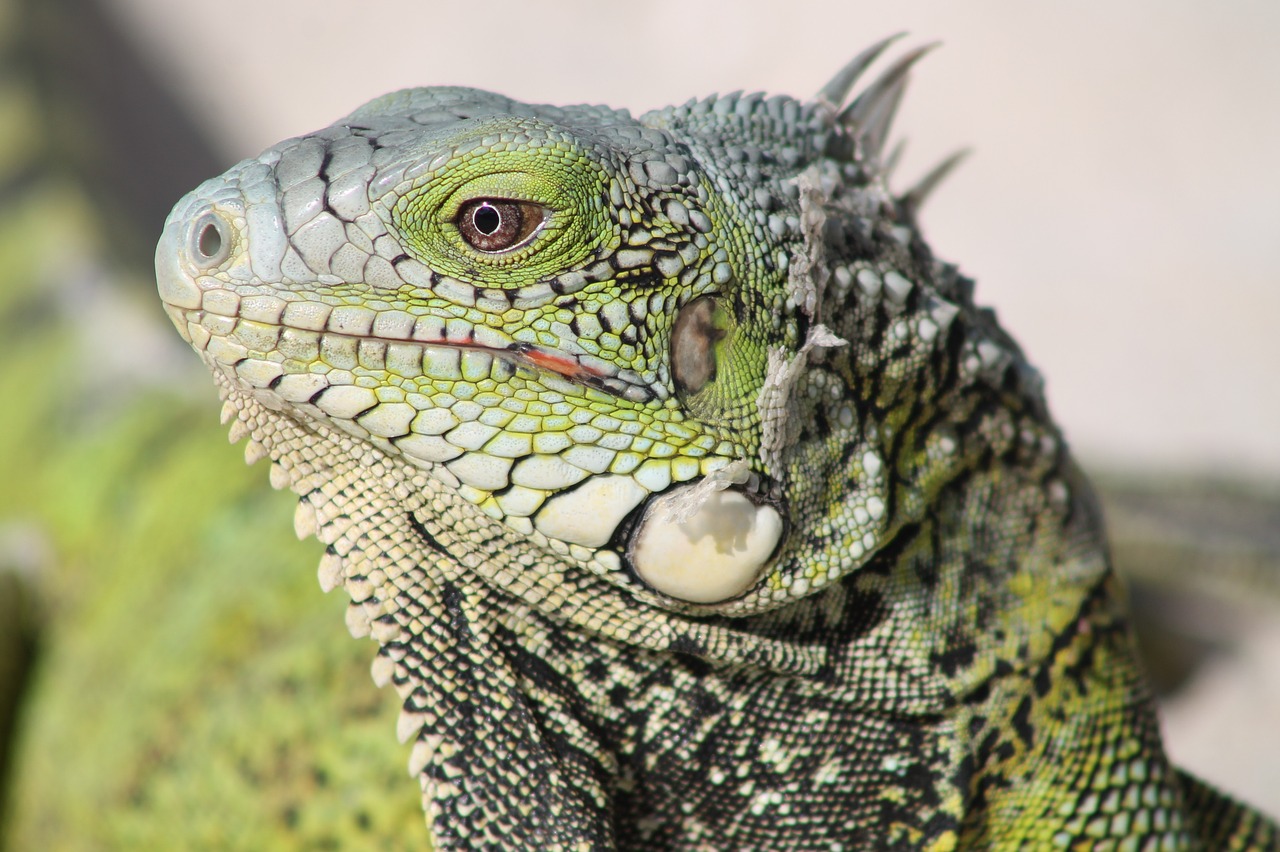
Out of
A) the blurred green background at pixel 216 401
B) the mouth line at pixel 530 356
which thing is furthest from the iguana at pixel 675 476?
the blurred green background at pixel 216 401

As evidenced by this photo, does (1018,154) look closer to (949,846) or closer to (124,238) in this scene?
(124,238)

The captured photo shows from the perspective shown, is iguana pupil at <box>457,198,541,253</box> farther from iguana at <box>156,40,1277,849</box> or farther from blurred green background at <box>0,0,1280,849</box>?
blurred green background at <box>0,0,1280,849</box>

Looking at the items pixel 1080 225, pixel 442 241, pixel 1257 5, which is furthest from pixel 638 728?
pixel 1257 5

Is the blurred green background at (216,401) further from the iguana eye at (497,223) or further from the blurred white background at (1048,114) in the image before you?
the iguana eye at (497,223)

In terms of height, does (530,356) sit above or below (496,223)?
below

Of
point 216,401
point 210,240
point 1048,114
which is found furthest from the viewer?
point 1048,114

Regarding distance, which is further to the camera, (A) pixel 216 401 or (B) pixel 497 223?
(A) pixel 216 401

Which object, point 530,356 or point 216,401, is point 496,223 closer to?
point 530,356

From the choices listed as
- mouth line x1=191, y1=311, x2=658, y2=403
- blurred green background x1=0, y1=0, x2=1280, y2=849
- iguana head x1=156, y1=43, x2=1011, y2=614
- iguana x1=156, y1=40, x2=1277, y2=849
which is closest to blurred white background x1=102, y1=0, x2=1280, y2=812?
blurred green background x1=0, y1=0, x2=1280, y2=849

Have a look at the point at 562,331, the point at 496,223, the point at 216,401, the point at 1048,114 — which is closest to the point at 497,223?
the point at 496,223
